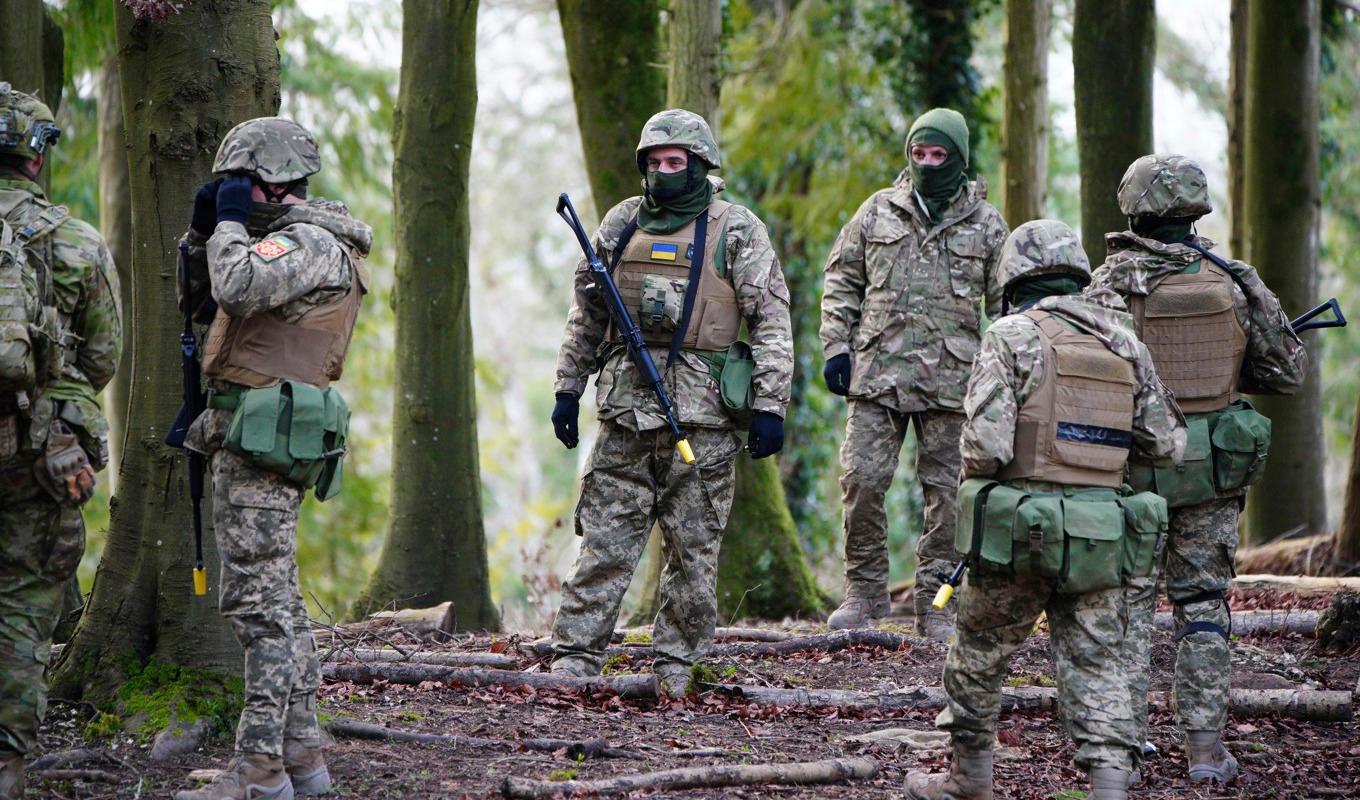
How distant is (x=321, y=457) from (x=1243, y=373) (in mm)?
4145

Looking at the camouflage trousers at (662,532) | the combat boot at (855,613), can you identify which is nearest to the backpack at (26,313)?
the camouflage trousers at (662,532)

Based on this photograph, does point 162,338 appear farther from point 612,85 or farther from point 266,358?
point 612,85

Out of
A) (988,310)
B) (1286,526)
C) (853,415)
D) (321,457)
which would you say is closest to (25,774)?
(321,457)

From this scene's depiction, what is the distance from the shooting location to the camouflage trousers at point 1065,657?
5.33 m

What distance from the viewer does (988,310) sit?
28.2 feet

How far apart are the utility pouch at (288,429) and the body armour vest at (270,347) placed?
0.06m

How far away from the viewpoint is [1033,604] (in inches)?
211

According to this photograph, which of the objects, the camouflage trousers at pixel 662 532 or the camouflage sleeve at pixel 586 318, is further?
the camouflage sleeve at pixel 586 318

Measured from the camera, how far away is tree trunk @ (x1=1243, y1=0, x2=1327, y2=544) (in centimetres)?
1221

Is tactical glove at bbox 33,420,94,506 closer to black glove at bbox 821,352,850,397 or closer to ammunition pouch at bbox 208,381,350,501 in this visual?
ammunition pouch at bbox 208,381,350,501

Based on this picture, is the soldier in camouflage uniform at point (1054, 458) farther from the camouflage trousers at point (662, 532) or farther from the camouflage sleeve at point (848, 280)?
the camouflage sleeve at point (848, 280)

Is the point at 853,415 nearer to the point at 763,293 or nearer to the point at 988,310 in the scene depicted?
the point at 988,310

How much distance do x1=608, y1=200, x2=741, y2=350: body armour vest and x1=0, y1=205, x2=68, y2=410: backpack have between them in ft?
9.17

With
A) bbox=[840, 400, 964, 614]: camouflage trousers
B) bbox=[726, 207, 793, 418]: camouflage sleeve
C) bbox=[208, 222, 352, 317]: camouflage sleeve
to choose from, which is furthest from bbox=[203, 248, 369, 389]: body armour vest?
bbox=[840, 400, 964, 614]: camouflage trousers
